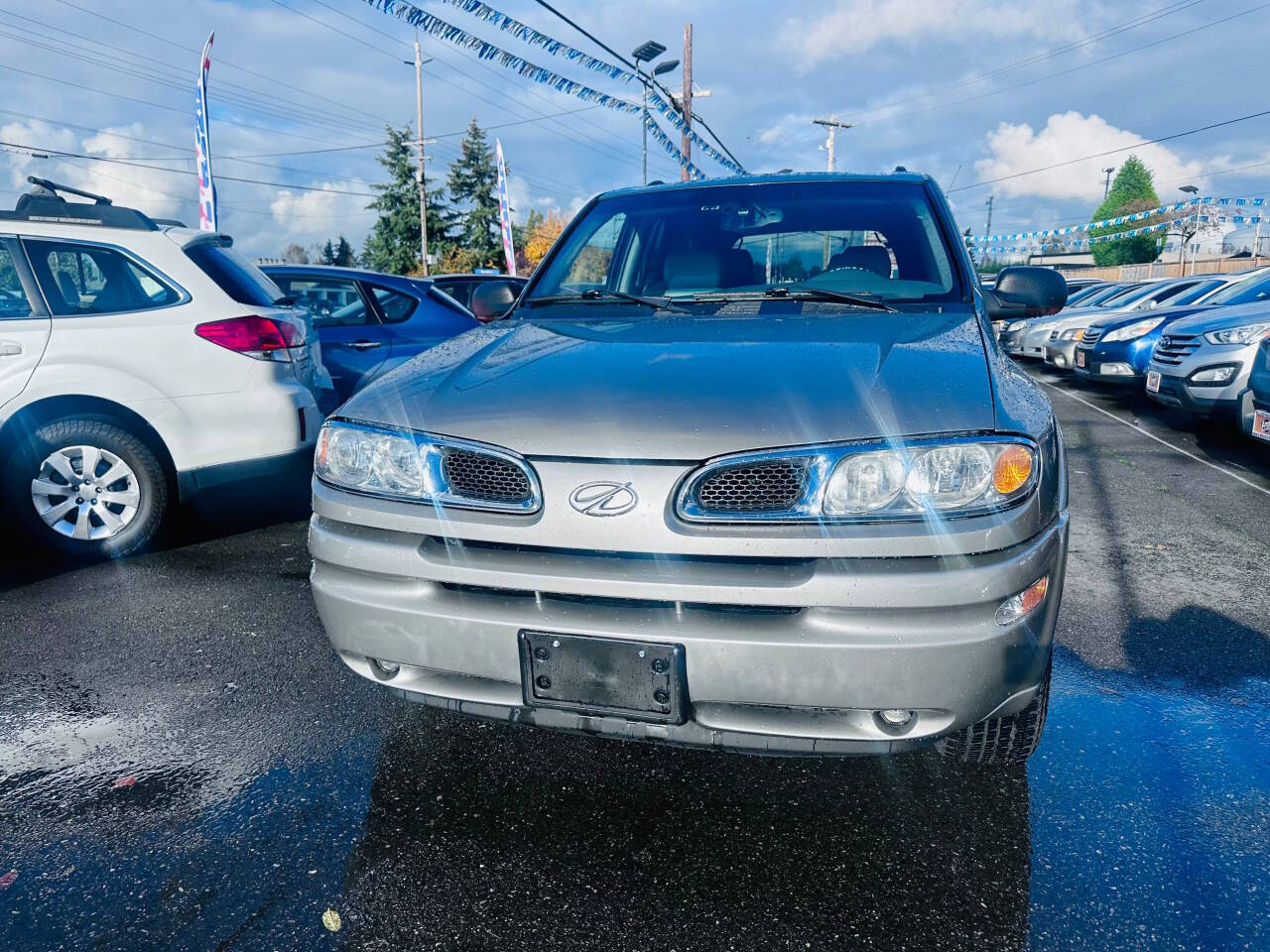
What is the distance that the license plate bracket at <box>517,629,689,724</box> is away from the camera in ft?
5.94

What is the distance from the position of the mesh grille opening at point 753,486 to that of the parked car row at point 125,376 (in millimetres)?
2860

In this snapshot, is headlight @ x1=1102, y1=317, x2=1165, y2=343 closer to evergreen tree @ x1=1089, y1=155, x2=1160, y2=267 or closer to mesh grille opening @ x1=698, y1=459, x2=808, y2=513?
mesh grille opening @ x1=698, y1=459, x2=808, y2=513

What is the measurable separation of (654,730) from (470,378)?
98cm

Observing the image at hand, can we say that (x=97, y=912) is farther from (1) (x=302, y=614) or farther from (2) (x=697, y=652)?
(1) (x=302, y=614)

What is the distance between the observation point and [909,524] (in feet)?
5.83

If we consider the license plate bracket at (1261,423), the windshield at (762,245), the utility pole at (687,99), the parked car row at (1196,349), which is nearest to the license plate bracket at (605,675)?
the windshield at (762,245)

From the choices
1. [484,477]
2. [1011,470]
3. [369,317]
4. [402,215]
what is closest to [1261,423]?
[1011,470]

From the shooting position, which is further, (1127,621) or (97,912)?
(1127,621)

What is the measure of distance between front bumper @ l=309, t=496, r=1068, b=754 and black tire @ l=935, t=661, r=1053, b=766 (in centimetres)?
21

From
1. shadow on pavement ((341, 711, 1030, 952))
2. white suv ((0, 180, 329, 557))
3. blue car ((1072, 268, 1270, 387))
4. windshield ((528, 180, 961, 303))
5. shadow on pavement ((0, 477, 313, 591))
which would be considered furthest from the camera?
blue car ((1072, 268, 1270, 387))

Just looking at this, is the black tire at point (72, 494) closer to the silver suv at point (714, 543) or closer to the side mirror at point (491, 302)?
the side mirror at point (491, 302)

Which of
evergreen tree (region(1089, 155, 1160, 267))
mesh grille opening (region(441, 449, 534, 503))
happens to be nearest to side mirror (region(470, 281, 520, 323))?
mesh grille opening (region(441, 449, 534, 503))

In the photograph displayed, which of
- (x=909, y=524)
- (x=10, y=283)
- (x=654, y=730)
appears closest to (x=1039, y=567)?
(x=909, y=524)

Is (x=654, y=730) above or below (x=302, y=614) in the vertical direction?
above
